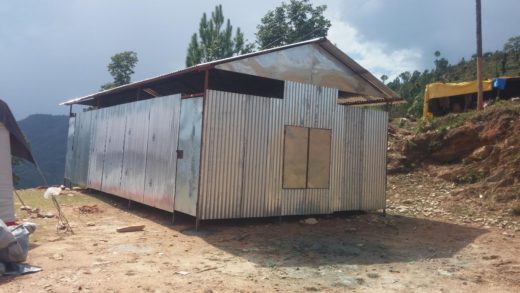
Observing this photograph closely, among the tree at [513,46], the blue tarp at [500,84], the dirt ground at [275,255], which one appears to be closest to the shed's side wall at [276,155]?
the dirt ground at [275,255]

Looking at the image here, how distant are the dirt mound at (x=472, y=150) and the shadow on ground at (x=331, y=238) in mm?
3185

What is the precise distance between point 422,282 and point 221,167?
4496 millimetres

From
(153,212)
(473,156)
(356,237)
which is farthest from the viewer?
(473,156)

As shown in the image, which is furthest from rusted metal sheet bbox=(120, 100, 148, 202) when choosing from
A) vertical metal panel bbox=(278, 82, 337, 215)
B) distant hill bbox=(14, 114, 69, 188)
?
distant hill bbox=(14, 114, 69, 188)

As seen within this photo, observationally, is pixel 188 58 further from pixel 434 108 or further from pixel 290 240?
pixel 290 240

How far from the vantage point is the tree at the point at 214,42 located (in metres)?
34.2

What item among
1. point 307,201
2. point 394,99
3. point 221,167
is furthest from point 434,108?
point 221,167

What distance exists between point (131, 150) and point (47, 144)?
204 ft

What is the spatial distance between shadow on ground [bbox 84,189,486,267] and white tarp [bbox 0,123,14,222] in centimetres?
299

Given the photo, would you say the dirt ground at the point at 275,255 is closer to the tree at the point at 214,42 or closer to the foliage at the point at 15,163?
the foliage at the point at 15,163

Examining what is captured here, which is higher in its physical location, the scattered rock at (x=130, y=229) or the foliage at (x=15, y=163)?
the foliage at (x=15, y=163)

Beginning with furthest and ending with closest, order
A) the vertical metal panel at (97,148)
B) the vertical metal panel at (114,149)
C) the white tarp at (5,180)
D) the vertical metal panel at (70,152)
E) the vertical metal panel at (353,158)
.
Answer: the vertical metal panel at (70,152) → the vertical metal panel at (97,148) → the vertical metal panel at (114,149) → the vertical metal panel at (353,158) → the white tarp at (5,180)

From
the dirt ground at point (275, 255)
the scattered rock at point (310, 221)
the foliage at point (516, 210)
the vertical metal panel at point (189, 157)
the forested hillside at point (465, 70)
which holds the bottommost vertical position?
the dirt ground at point (275, 255)

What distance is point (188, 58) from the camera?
34750 millimetres
